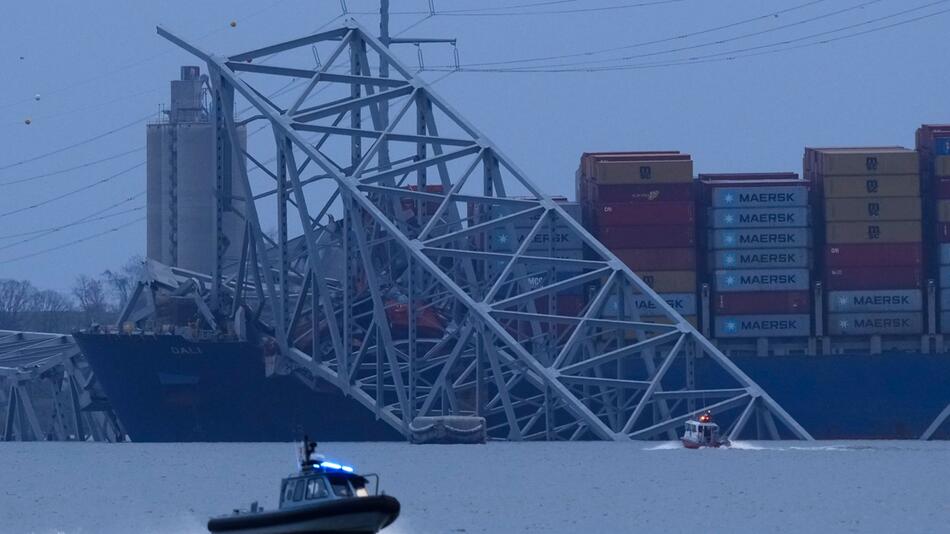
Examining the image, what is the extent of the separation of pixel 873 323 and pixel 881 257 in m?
2.46

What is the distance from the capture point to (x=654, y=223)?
86500 mm

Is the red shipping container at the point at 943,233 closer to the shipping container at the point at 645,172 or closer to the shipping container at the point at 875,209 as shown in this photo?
the shipping container at the point at 875,209

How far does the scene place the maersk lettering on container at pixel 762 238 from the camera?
86.2m

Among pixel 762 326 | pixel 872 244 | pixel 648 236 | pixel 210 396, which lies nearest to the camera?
pixel 210 396

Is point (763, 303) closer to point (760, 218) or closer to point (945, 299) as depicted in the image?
point (760, 218)

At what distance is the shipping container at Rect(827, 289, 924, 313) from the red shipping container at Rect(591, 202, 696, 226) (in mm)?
6127

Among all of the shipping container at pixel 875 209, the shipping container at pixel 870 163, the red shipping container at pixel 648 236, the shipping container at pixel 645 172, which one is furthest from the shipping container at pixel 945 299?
the shipping container at pixel 645 172

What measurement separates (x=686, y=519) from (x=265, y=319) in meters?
39.4

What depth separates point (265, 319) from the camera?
88.5 meters

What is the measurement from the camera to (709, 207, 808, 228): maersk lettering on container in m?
86.2

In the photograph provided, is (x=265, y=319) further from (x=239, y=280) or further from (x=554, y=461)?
(x=554, y=461)

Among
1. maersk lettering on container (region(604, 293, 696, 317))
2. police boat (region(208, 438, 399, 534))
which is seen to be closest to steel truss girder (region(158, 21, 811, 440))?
maersk lettering on container (region(604, 293, 696, 317))

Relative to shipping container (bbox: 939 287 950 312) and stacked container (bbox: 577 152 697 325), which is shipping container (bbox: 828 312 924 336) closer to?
shipping container (bbox: 939 287 950 312)

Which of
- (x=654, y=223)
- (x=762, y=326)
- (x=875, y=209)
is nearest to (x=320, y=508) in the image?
(x=654, y=223)
